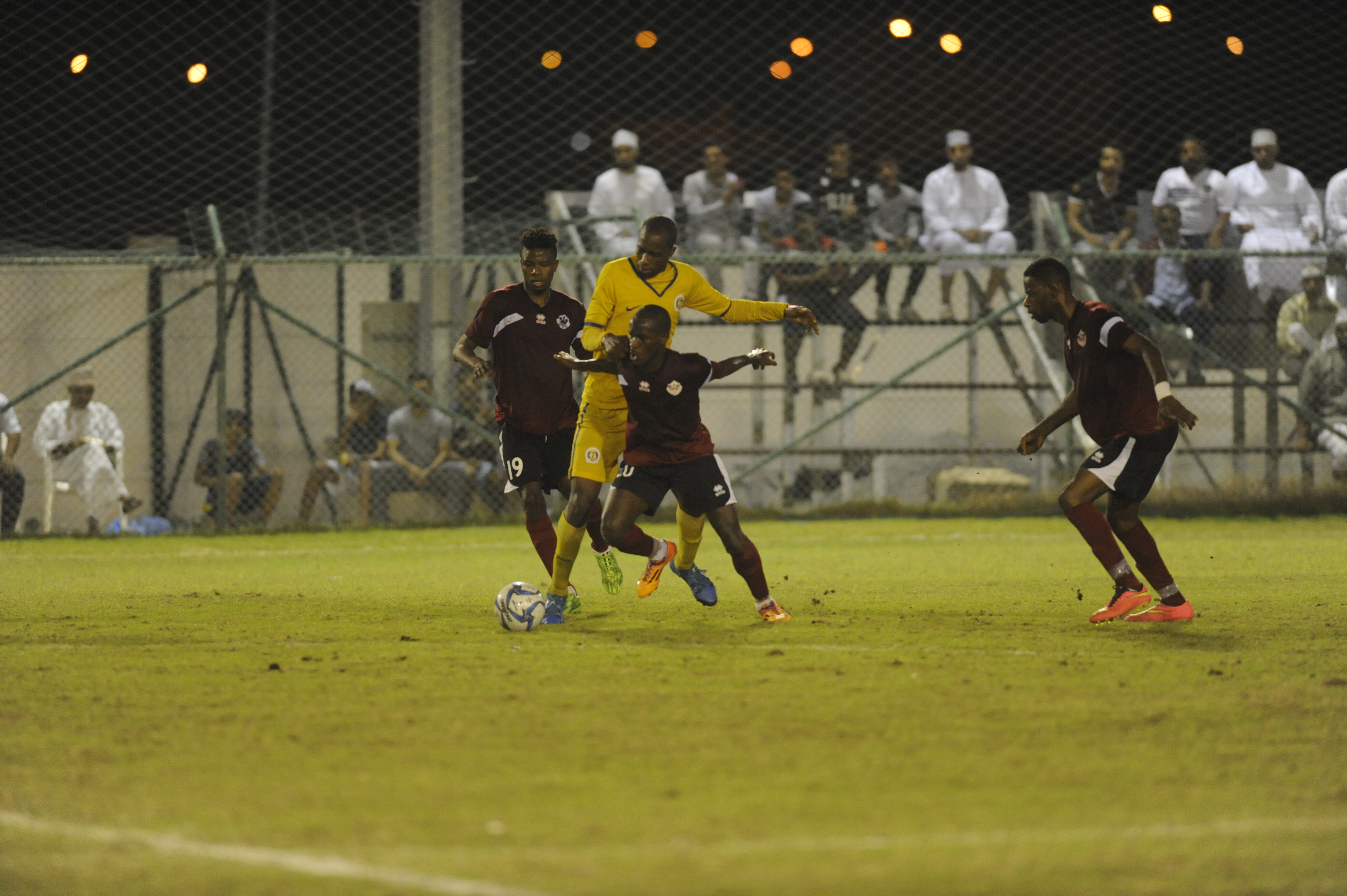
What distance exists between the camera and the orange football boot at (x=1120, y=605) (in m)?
7.51

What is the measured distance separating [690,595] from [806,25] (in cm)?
1311

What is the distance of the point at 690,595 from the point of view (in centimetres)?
913

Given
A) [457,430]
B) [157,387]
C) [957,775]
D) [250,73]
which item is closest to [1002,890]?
[957,775]

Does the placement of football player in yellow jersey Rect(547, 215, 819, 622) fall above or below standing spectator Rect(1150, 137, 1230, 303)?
below

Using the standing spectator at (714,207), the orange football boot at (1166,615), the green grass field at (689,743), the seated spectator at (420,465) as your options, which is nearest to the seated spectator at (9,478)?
the seated spectator at (420,465)

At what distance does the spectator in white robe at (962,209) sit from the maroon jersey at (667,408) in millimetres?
9064

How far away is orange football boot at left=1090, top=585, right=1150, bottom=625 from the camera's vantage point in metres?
7.51

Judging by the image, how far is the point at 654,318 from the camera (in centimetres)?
760

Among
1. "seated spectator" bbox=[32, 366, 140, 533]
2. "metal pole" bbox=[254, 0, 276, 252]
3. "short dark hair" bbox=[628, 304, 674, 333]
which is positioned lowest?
"seated spectator" bbox=[32, 366, 140, 533]

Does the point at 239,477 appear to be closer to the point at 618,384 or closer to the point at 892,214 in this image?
the point at 892,214

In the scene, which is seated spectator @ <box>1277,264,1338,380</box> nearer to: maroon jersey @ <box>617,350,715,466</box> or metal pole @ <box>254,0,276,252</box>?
maroon jersey @ <box>617,350,715,466</box>


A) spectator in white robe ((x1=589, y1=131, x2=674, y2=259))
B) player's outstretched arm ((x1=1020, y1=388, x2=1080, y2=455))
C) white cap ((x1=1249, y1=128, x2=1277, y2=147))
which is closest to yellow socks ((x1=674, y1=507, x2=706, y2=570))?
player's outstretched arm ((x1=1020, y1=388, x2=1080, y2=455))

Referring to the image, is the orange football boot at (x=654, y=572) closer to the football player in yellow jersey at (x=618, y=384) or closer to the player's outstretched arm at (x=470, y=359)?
the football player in yellow jersey at (x=618, y=384)

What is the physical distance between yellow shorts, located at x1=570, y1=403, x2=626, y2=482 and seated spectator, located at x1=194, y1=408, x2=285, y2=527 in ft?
24.1
